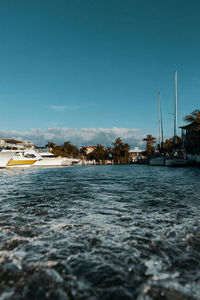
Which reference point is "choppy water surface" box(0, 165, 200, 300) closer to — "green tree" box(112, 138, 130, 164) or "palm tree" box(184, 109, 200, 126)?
"palm tree" box(184, 109, 200, 126)

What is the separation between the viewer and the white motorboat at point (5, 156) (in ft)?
146

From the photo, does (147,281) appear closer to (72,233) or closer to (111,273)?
(111,273)

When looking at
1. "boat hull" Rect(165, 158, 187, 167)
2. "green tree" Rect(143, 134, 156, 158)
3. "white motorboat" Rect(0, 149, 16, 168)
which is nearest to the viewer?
"boat hull" Rect(165, 158, 187, 167)

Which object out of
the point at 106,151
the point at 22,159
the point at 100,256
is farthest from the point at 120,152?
the point at 100,256

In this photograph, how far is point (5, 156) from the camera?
45.2 metres

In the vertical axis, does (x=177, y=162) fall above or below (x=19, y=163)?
above

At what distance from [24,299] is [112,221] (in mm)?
3066

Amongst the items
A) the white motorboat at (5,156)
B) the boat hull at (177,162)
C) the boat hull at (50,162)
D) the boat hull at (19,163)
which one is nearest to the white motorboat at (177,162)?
the boat hull at (177,162)

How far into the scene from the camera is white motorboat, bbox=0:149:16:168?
1756 inches

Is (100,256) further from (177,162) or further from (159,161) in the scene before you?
(159,161)

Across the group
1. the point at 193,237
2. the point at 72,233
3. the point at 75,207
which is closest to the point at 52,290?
the point at 72,233

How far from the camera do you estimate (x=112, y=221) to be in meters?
5.00

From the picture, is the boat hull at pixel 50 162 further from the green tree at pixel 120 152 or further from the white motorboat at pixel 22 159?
the green tree at pixel 120 152

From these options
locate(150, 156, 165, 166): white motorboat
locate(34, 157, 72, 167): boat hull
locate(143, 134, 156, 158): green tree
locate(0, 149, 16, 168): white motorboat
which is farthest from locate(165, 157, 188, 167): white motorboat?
locate(143, 134, 156, 158): green tree
